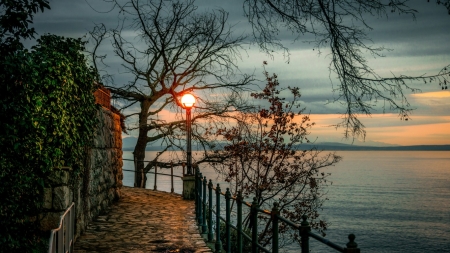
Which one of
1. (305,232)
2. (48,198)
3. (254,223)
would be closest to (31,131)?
(48,198)

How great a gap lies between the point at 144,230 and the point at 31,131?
3923 millimetres

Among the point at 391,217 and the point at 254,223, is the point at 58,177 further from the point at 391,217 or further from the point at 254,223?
the point at 391,217

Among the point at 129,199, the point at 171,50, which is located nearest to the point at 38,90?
the point at 129,199

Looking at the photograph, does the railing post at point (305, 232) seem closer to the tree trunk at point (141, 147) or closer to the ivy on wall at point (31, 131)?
the ivy on wall at point (31, 131)

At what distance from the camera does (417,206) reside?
273 ft

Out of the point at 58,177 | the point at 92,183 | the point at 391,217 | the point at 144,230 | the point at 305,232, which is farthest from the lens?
the point at 391,217

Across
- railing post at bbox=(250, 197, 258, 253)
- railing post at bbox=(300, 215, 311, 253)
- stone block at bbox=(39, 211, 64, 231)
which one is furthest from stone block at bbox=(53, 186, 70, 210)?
railing post at bbox=(300, 215, 311, 253)

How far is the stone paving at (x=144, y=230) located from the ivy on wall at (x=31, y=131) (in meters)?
1.40

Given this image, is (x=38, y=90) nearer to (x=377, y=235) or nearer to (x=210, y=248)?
(x=210, y=248)

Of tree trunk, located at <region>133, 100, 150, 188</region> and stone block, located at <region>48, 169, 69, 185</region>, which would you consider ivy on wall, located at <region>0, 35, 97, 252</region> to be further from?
tree trunk, located at <region>133, 100, 150, 188</region>

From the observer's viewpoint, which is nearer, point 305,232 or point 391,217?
point 305,232

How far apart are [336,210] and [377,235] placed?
2117 cm

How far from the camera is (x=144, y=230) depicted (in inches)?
386

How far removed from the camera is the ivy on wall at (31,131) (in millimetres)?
6305
